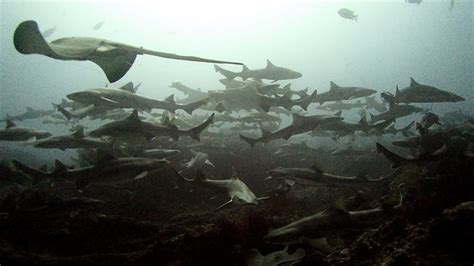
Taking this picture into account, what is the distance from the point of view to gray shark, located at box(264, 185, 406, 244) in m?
4.35

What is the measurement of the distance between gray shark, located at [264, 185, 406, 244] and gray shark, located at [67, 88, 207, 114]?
16.0 feet

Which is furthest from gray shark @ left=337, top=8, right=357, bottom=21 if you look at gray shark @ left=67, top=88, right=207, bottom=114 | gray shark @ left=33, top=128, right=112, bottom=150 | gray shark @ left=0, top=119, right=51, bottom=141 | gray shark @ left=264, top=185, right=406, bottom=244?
gray shark @ left=0, top=119, right=51, bottom=141

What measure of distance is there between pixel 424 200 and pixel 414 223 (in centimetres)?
56

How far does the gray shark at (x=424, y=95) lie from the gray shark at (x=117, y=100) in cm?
605

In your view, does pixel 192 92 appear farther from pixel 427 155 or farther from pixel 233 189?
pixel 427 155

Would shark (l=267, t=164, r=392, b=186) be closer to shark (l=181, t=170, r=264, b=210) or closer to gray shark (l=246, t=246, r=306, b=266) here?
shark (l=181, t=170, r=264, b=210)

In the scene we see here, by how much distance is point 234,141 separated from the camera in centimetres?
1476

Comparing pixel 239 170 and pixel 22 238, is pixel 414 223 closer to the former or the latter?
pixel 22 238

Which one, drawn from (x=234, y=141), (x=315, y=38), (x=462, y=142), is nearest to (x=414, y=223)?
(x=462, y=142)

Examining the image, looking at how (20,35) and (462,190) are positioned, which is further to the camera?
(462,190)

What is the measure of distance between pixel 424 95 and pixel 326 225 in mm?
6745

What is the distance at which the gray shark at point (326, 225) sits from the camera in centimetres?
435

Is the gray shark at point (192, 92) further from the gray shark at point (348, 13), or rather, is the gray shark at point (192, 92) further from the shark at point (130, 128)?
the gray shark at point (348, 13)

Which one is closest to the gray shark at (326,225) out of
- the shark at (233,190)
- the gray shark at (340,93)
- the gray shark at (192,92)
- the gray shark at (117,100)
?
the shark at (233,190)
